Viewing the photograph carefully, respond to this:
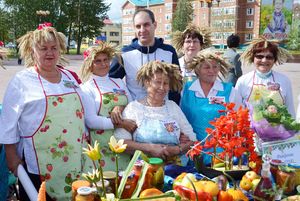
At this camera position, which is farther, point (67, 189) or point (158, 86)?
point (158, 86)

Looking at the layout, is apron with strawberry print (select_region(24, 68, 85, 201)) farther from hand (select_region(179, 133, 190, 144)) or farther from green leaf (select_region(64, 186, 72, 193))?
hand (select_region(179, 133, 190, 144))

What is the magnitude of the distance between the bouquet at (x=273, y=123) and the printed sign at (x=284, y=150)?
4 centimetres

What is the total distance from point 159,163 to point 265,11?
191 feet

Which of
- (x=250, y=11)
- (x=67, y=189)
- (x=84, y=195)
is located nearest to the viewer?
(x=84, y=195)

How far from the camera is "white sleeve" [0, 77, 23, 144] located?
2.50 meters

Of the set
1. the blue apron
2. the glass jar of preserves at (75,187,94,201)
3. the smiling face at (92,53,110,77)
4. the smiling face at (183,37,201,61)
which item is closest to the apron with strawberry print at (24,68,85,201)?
the smiling face at (92,53,110,77)

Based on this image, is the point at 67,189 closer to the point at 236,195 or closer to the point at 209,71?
the point at 236,195

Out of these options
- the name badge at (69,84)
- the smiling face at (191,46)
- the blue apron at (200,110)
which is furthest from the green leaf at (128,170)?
the smiling face at (191,46)

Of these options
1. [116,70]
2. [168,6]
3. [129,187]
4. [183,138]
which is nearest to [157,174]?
[129,187]

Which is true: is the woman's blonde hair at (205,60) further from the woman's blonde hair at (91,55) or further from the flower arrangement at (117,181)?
the flower arrangement at (117,181)

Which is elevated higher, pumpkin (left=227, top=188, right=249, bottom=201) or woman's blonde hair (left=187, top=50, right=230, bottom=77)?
woman's blonde hair (left=187, top=50, right=230, bottom=77)

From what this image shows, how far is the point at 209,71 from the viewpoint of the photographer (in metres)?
3.22

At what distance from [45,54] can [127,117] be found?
823 millimetres

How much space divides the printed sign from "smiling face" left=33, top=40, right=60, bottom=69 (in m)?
1.62
